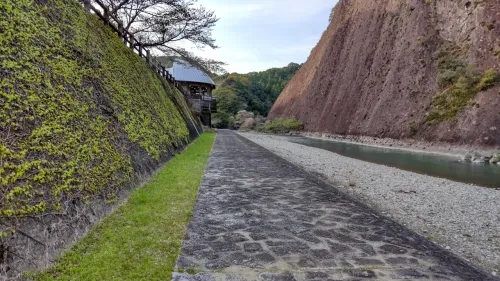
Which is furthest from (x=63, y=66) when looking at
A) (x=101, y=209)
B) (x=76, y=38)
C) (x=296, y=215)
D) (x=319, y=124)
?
(x=319, y=124)

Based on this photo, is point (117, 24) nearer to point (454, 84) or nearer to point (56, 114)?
point (56, 114)

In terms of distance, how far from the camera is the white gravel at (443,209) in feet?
15.2

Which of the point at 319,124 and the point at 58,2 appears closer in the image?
the point at 58,2

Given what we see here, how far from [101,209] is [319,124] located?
136ft

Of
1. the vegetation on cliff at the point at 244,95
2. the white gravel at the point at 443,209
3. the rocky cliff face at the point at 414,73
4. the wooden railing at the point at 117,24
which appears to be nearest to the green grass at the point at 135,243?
the white gravel at the point at 443,209

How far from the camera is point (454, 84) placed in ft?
79.0

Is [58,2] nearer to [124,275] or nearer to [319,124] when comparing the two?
[124,275]

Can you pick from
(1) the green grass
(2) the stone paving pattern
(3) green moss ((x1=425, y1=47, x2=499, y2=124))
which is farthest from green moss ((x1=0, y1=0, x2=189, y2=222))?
(3) green moss ((x1=425, y1=47, x2=499, y2=124))

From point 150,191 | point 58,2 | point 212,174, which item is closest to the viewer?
point 150,191

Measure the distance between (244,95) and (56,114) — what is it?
70.2 metres

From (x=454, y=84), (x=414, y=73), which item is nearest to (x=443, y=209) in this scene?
(x=454, y=84)

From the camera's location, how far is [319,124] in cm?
4428

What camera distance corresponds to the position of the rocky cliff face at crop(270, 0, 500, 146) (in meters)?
21.7

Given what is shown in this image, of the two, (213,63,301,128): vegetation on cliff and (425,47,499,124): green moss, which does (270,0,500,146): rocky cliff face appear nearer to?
(425,47,499,124): green moss
